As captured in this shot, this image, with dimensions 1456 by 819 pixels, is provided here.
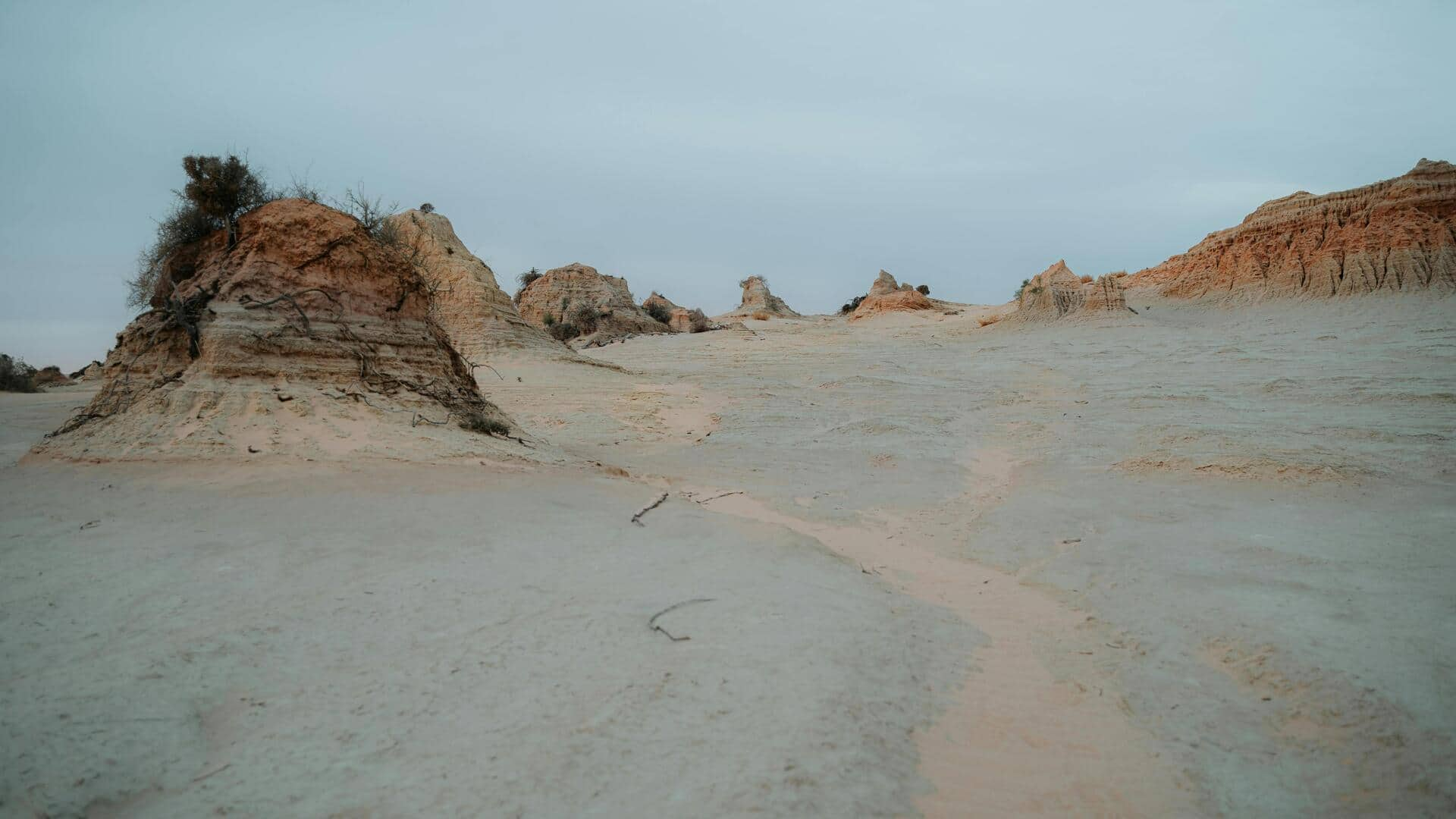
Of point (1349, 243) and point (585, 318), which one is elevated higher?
point (585, 318)

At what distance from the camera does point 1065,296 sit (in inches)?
905

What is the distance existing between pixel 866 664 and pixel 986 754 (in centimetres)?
70

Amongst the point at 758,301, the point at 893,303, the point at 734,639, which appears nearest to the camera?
the point at 734,639

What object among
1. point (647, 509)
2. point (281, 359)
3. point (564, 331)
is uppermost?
point (564, 331)

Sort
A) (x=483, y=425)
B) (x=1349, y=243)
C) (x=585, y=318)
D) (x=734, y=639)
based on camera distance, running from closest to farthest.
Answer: (x=734, y=639)
(x=483, y=425)
(x=1349, y=243)
(x=585, y=318)

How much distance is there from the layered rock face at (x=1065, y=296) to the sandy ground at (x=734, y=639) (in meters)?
15.0

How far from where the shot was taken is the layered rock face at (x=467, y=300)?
17.2 meters

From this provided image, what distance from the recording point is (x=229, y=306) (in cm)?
717

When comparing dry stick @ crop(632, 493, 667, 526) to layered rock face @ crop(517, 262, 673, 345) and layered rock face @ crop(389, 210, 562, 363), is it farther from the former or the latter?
layered rock face @ crop(517, 262, 673, 345)

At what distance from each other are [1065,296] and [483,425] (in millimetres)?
20891

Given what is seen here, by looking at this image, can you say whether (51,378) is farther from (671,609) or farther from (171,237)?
(671,609)

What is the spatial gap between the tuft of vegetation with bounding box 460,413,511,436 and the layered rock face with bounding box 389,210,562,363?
30.4 ft

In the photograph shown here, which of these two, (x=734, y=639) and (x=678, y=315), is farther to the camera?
(x=678, y=315)

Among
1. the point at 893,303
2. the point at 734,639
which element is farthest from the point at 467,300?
the point at 893,303
